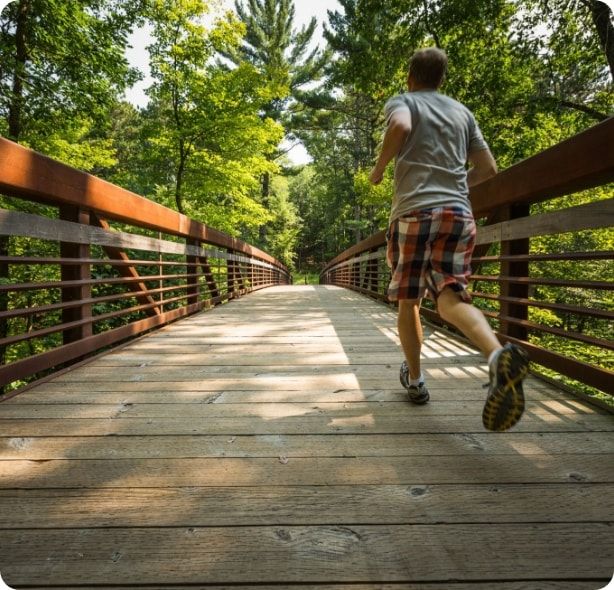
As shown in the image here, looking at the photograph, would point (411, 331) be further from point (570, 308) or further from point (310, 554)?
point (310, 554)

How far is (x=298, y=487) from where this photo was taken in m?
1.23

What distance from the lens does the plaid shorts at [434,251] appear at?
1.67m

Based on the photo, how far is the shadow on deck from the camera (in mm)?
923

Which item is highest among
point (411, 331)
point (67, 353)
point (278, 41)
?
point (278, 41)

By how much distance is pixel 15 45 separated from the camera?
683cm

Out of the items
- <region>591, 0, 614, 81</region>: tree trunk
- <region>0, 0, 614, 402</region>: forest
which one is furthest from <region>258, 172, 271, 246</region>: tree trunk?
<region>591, 0, 614, 81</region>: tree trunk

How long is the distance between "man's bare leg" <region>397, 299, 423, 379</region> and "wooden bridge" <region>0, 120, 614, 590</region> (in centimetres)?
22

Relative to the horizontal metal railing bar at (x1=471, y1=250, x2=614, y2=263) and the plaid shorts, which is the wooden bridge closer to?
the horizontal metal railing bar at (x1=471, y1=250, x2=614, y2=263)

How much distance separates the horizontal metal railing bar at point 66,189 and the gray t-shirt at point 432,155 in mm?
1731

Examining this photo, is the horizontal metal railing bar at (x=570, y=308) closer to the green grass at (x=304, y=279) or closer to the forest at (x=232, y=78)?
the forest at (x=232, y=78)

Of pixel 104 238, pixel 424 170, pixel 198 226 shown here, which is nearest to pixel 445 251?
pixel 424 170

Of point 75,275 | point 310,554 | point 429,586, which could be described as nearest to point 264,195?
point 75,275

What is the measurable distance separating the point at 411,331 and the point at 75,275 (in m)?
2.09

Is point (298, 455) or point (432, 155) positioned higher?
point (432, 155)
